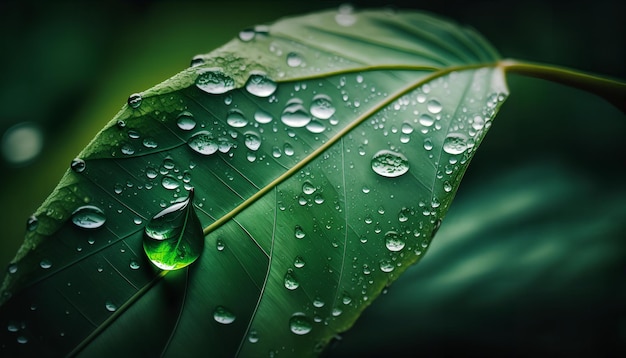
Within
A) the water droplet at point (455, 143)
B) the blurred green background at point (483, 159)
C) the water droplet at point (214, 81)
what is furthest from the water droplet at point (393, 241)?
the blurred green background at point (483, 159)

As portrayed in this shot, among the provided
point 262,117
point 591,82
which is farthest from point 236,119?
point 591,82

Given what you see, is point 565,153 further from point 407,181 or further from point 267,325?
point 267,325

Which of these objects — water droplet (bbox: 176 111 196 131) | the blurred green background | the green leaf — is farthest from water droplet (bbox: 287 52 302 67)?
the blurred green background

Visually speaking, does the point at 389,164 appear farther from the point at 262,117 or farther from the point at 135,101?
the point at 135,101

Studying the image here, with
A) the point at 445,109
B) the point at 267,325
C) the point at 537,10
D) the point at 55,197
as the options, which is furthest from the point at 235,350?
the point at 537,10

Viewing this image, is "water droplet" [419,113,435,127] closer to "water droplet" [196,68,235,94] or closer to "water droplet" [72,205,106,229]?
"water droplet" [196,68,235,94]
